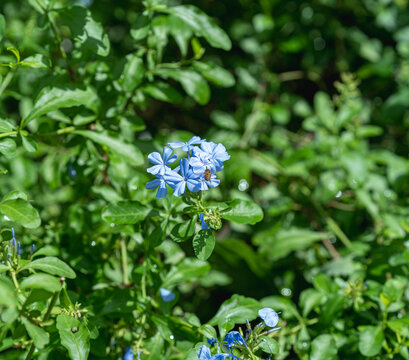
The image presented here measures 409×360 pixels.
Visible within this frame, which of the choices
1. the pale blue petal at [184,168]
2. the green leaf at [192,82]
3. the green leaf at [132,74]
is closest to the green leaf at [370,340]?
the pale blue petal at [184,168]

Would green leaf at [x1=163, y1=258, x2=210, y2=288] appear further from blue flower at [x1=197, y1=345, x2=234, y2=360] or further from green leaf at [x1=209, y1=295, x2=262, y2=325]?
blue flower at [x1=197, y1=345, x2=234, y2=360]

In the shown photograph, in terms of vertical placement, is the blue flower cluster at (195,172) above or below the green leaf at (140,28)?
below

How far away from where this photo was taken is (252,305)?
1579 mm

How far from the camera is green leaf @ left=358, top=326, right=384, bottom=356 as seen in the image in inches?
63.6

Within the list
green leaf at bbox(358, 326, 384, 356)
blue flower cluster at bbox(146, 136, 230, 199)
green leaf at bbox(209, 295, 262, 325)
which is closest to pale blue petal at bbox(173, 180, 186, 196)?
blue flower cluster at bbox(146, 136, 230, 199)

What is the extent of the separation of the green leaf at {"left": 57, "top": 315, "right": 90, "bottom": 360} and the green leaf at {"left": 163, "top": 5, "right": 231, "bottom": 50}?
1115 mm

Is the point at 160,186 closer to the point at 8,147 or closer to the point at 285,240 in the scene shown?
the point at 8,147

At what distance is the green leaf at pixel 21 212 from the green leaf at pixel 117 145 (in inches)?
15.1

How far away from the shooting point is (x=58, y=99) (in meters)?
1.63

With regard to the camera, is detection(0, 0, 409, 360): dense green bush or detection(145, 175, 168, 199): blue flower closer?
detection(145, 175, 168, 199): blue flower

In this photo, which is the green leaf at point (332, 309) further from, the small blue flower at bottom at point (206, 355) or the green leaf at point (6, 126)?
the green leaf at point (6, 126)

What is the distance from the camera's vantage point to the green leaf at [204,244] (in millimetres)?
1330

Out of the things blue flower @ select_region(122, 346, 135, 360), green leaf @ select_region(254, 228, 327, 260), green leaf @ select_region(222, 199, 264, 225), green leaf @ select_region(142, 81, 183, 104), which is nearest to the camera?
green leaf @ select_region(222, 199, 264, 225)

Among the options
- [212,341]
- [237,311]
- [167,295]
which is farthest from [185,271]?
[212,341]
